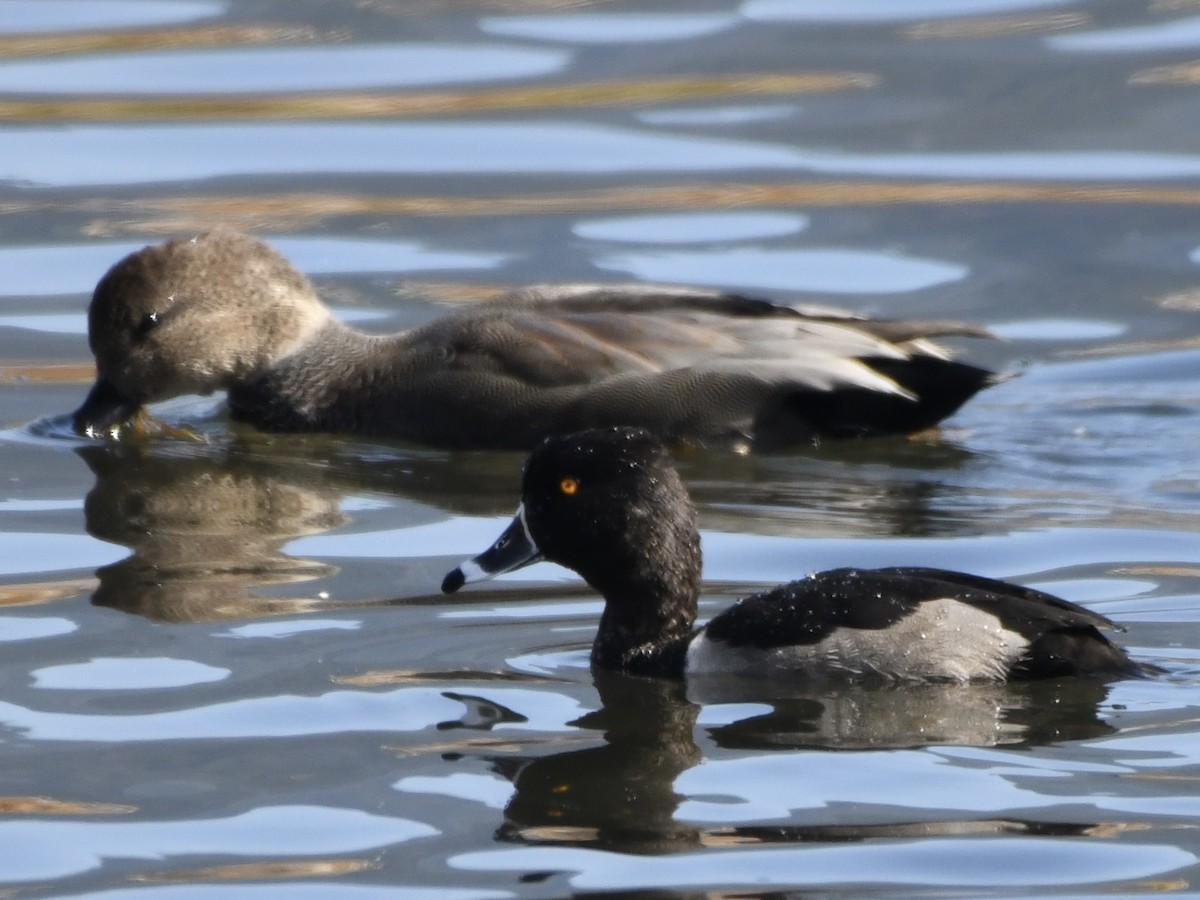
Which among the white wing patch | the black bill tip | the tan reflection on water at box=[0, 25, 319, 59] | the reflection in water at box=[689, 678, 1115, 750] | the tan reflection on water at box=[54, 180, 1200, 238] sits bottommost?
the reflection in water at box=[689, 678, 1115, 750]

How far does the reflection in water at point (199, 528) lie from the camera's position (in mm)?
7406

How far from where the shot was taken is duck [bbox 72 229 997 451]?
936 centimetres

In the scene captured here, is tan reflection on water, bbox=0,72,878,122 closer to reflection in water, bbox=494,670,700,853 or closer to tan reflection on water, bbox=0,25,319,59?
tan reflection on water, bbox=0,25,319,59

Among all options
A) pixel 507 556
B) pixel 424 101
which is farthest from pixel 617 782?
pixel 424 101

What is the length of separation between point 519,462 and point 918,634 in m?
3.20

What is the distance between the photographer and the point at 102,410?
10008mm

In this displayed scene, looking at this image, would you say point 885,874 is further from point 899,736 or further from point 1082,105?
point 1082,105

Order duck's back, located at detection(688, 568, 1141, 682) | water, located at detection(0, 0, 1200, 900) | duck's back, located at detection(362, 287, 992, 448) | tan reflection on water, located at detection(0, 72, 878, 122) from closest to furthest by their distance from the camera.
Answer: water, located at detection(0, 0, 1200, 900) < duck's back, located at detection(688, 568, 1141, 682) < duck's back, located at detection(362, 287, 992, 448) < tan reflection on water, located at detection(0, 72, 878, 122)

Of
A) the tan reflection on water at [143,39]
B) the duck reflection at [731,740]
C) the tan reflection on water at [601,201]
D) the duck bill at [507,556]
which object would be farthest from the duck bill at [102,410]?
the tan reflection on water at [143,39]

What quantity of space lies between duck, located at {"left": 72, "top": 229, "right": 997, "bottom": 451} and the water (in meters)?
0.16

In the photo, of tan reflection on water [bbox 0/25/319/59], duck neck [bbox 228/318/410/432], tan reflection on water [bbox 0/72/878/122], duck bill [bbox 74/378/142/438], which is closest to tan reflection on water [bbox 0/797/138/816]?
duck neck [bbox 228/318/410/432]

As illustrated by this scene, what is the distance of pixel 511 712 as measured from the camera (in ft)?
20.5

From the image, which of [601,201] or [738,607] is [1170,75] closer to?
[601,201]

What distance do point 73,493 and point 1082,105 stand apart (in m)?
7.55
